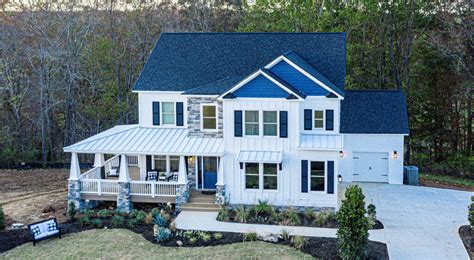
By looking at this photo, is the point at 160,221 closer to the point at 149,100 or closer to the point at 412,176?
the point at 149,100

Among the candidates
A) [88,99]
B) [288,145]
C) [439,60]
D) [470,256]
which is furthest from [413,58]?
[88,99]

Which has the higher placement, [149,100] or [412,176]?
[149,100]

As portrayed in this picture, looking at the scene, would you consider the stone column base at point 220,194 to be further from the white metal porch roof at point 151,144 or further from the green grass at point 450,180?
the green grass at point 450,180

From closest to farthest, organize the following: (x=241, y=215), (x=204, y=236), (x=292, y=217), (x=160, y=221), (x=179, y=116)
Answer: (x=204, y=236) → (x=160, y=221) → (x=292, y=217) → (x=241, y=215) → (x=179, y=116)

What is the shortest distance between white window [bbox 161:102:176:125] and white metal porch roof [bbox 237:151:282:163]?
4693mm

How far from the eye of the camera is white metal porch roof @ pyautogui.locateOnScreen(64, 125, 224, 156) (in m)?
20.4

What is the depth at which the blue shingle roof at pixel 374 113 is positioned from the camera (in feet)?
80.9

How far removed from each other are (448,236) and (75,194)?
49.3ft

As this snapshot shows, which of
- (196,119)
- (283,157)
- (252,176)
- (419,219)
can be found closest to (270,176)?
(252,176)

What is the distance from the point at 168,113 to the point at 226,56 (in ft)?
13.7

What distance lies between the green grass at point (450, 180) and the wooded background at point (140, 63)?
1.94 meters

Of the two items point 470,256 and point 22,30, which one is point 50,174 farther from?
point 470,256

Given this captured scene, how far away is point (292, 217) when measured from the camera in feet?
61.7

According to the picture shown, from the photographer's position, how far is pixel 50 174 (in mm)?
28484
